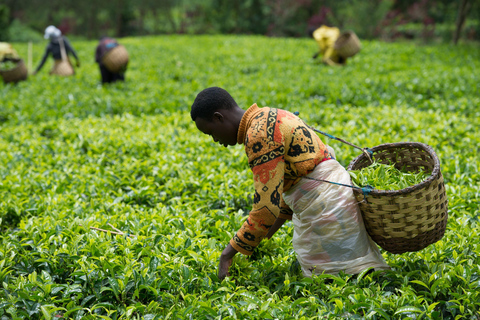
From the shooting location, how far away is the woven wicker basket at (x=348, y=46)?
36.3 ft

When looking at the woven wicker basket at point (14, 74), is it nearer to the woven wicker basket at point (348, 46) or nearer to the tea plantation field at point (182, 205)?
the tea plantation field at point (182, 205)

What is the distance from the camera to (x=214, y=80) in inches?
384

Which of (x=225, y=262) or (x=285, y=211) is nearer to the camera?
(x=225, y=262)

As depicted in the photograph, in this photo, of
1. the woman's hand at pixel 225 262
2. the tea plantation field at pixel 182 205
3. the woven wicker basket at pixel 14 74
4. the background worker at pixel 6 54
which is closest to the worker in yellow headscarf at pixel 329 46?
the tea plantation field at pixel 182 205

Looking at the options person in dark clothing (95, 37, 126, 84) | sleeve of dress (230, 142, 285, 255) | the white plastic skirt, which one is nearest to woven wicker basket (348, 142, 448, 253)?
the white plastic skirt

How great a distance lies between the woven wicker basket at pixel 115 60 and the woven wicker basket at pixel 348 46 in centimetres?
561

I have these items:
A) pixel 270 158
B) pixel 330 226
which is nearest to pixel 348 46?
pixel 330 226

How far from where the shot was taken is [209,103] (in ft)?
7.80

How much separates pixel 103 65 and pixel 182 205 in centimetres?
695

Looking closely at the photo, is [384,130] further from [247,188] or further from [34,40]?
[34,40]

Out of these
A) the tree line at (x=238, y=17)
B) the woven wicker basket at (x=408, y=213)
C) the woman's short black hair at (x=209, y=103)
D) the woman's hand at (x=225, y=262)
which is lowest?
the tree line at (x=238, y=17)

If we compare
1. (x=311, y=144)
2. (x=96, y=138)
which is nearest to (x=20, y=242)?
(x=311, y=144)

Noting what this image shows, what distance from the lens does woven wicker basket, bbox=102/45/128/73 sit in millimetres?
9375

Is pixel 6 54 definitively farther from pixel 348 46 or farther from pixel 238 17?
pixel 238 17
